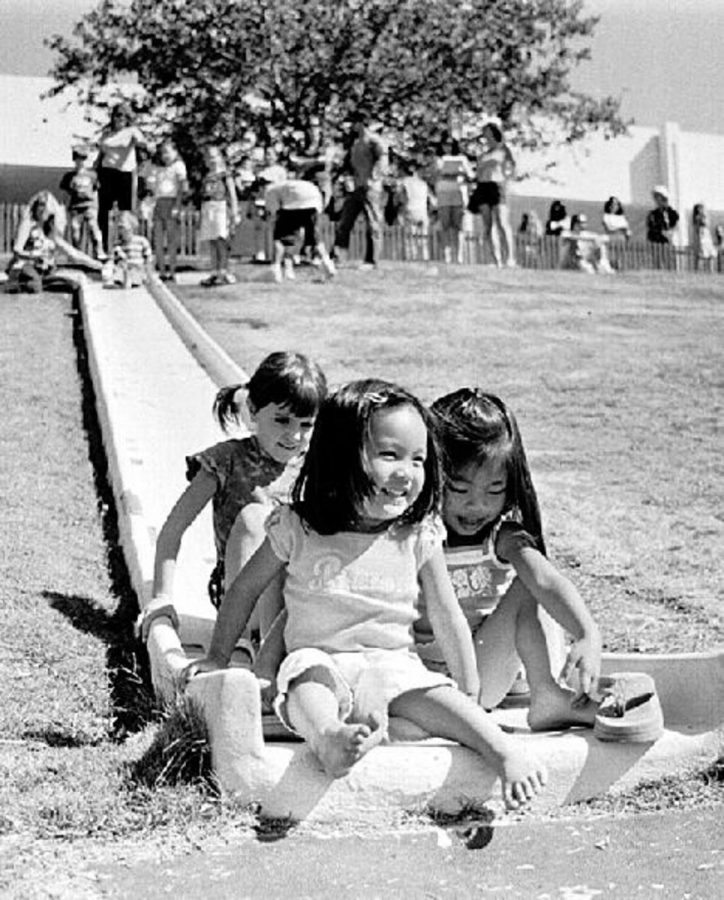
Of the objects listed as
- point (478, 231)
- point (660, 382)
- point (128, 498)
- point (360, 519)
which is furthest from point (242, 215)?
point (360, 519)

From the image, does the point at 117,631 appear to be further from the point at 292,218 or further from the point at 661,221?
the point at 661,221

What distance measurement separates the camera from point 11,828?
11.3 ft

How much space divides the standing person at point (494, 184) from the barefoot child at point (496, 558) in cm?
1510

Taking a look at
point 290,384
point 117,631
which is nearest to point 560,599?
point 290,384

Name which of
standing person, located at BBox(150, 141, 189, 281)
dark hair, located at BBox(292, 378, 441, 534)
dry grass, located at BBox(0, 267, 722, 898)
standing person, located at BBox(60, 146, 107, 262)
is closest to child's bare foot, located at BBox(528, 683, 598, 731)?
dry grass, located at BBox(0, 267, 722, 898)

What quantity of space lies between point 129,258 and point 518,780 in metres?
14.0

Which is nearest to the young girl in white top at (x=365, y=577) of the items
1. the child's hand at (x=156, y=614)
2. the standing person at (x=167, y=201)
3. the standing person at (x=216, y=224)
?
the child's hand at (x=156, y=614)

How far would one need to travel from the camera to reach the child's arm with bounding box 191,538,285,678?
13.4 feet

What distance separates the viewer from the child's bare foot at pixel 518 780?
3623mm

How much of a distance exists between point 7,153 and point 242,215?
693 inches

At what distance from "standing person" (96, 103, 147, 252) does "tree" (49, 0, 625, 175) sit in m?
13.3

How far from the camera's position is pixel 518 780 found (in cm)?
363

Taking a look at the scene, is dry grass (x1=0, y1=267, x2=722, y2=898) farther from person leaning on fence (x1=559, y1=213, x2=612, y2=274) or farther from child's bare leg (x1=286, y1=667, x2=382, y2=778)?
person leaning on fence (x1=559, y1=213, x2=612, y2=274)

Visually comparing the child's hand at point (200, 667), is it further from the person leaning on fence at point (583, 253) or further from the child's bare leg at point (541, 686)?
the person leaning on fence at point (583, 253)
